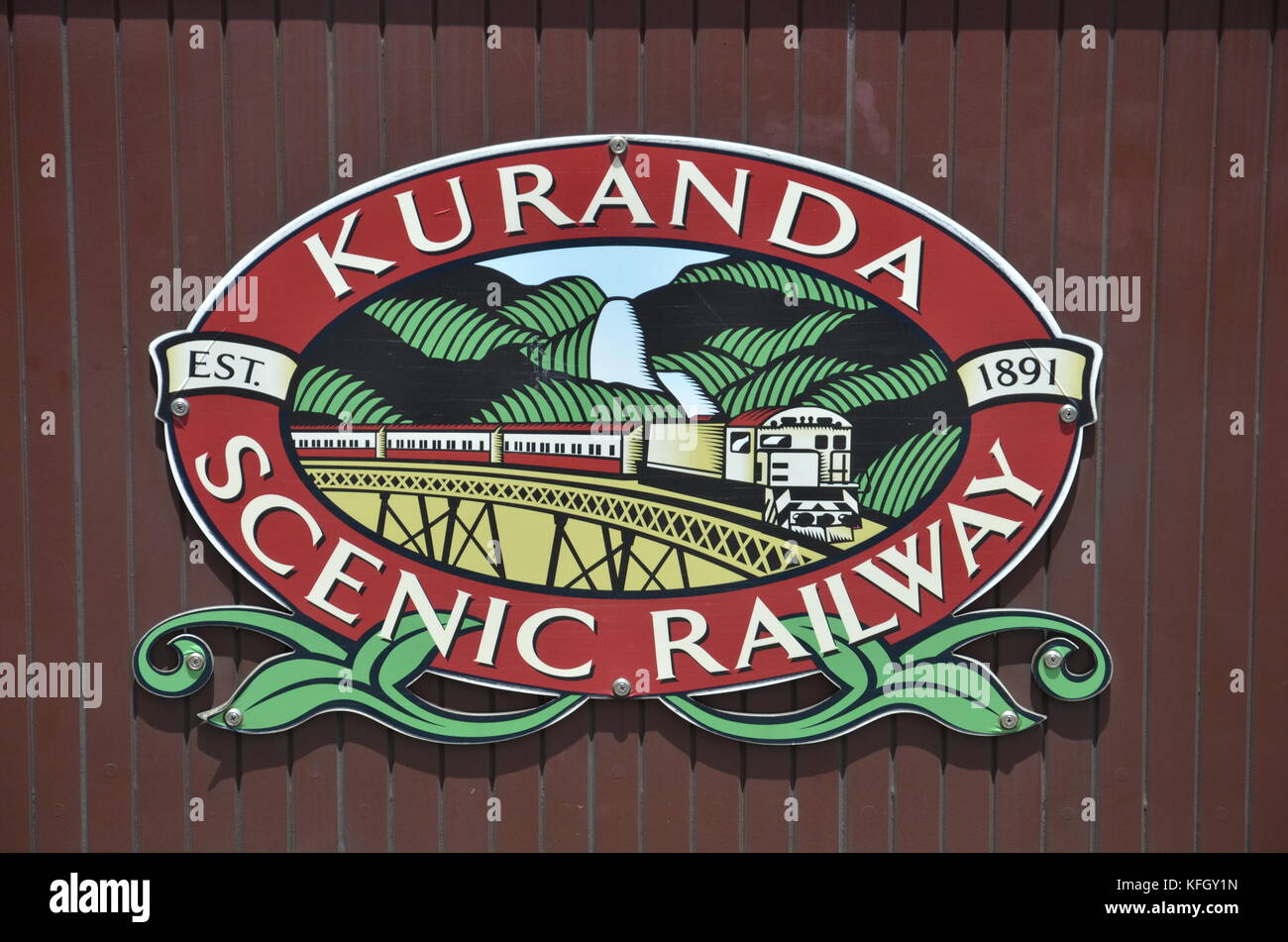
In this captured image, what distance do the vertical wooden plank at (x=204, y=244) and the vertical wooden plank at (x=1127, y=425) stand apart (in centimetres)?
327

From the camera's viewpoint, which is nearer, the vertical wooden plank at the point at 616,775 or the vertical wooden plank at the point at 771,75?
the vertical wooden plank at the point at 771,75

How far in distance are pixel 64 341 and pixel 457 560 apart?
1661 mm

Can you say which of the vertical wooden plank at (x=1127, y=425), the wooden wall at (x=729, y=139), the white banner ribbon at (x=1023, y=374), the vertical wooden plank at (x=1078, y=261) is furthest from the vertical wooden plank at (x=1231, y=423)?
the white banner ribbon at (x=1023, y=374)

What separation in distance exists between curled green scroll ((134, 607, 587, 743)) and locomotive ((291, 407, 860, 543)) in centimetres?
64

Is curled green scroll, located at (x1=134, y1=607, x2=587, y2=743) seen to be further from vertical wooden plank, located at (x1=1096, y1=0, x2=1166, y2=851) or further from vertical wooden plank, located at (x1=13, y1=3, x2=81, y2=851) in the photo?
vertical wooden plank, located at (x1=1096, y1=0, x2=1166, y2=851)

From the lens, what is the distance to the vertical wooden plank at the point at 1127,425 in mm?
3195

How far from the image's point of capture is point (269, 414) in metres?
3.21

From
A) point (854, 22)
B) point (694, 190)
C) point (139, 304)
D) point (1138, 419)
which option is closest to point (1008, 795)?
point (1138, 419)

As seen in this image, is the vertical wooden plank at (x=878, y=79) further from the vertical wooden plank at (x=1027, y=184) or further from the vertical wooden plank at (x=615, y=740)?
the vertical wooden plank at (x=615, y=740)

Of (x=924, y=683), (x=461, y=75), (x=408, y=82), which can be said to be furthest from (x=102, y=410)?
(x=924, y=683)

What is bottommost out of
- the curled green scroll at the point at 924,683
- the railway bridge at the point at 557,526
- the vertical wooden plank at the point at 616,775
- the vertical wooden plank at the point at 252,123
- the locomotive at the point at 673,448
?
the vertical wooden plank at the point at 616,775

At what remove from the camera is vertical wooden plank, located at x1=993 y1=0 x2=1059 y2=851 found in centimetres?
319

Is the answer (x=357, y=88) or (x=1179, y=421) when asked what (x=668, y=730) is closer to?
(x=1179, y=421)

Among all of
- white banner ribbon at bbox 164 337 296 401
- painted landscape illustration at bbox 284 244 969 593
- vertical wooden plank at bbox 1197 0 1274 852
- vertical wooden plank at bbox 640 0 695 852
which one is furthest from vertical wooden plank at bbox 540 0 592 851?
vertical wooden plank at bbox 1197 0 1274 852
